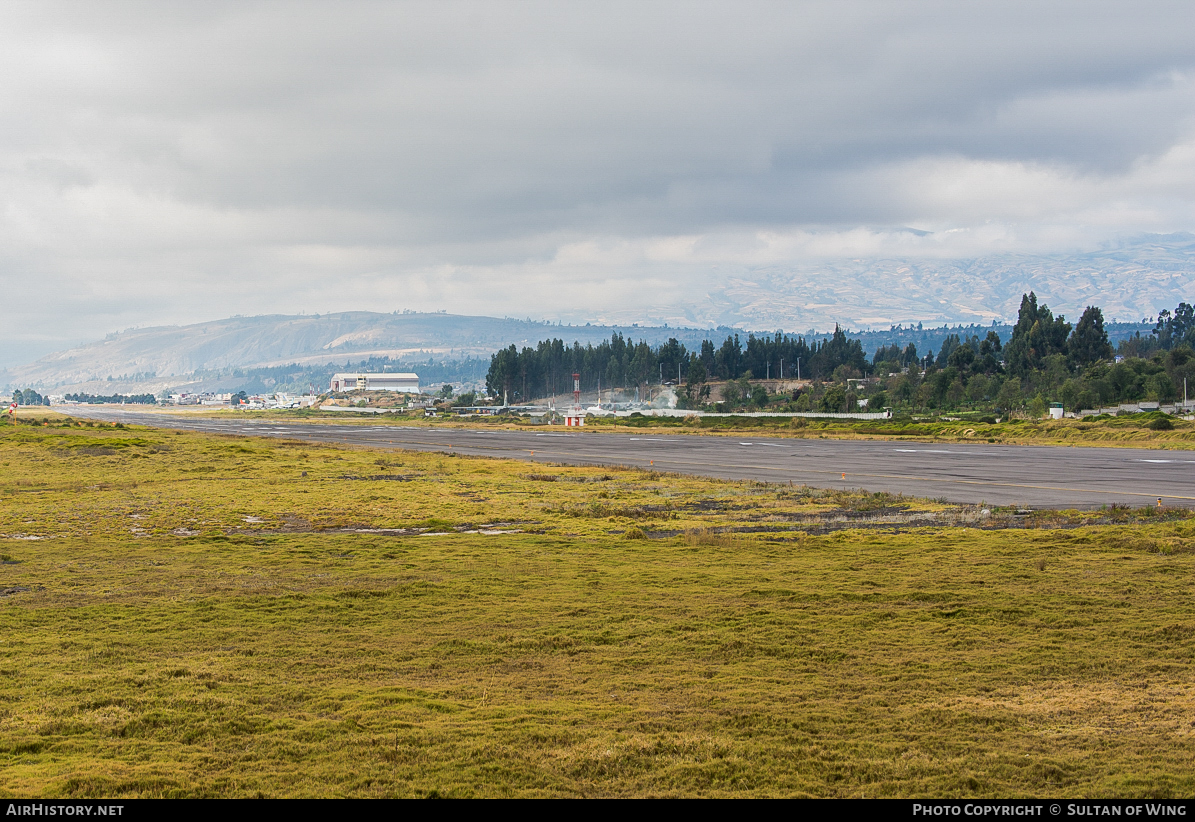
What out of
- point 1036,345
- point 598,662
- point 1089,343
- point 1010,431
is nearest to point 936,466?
point 1010,431

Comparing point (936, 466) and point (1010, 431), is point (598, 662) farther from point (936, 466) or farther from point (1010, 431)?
point (1010, 431)

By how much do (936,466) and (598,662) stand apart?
1745 inches

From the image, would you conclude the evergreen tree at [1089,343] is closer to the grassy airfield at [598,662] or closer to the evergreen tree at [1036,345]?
the evergreen tree at [1036,345]

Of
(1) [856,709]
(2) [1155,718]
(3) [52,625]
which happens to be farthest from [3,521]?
(2) [1155,718]

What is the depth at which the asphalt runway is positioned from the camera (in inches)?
1420

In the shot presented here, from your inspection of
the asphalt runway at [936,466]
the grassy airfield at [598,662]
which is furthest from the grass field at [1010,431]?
the grassy airfield at [598,662]

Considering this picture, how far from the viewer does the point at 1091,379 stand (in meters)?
138

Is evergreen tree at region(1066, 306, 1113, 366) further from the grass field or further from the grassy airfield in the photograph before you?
the grassy airfield

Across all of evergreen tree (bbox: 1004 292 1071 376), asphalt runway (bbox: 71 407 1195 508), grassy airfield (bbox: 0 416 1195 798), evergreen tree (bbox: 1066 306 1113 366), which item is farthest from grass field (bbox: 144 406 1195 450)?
evergreen tree (bbox: 1066 306 1113 366)

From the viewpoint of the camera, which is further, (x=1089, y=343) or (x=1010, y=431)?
(x=1089, y=343)

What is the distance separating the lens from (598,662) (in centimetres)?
1143

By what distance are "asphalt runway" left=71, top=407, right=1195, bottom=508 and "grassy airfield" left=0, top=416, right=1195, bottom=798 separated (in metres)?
11.2
